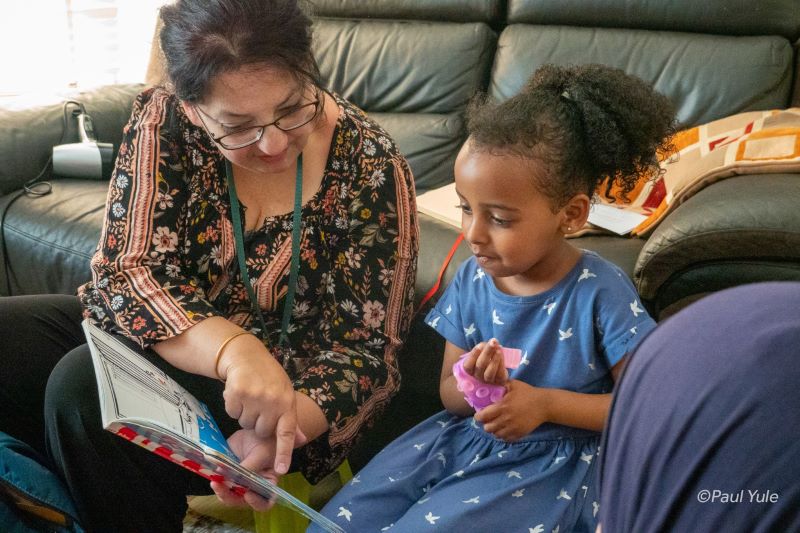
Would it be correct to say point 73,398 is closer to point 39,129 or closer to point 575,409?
point 575,409

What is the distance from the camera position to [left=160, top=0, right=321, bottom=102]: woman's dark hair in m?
1.00

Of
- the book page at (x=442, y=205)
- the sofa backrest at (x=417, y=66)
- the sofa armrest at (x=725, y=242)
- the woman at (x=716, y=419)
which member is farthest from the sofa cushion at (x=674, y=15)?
the woman at (x=716, y=419)

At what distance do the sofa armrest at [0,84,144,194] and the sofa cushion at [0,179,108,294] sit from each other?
0.11 metres

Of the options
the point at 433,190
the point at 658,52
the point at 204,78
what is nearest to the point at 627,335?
the point at 204,78

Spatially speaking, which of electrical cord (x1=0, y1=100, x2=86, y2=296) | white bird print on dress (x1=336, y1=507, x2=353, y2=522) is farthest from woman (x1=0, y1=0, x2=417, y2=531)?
electrical cord (x1=0, y1=100, x2=86, y2=296)

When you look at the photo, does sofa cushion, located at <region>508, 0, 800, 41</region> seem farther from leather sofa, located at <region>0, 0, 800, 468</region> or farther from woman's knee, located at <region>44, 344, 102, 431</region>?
woman's knee, located at <region>44, 344, 102, 431</region>

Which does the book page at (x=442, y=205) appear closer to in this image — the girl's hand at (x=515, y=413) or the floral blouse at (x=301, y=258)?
the floral blouse at (x=301, y=258)

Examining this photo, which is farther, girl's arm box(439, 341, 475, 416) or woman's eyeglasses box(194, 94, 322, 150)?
girl's arm box(439, 341, 475, 416)

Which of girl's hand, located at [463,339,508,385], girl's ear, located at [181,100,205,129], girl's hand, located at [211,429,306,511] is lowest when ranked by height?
girl's hand, located at [211,429,306,511]

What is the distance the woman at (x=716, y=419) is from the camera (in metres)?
0.45

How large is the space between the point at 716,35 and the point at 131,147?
1820mm

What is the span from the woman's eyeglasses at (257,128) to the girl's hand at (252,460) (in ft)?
1.32

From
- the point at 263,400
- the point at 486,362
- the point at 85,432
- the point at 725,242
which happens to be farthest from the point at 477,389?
the point at 725,242

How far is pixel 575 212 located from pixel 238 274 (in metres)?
0.54
